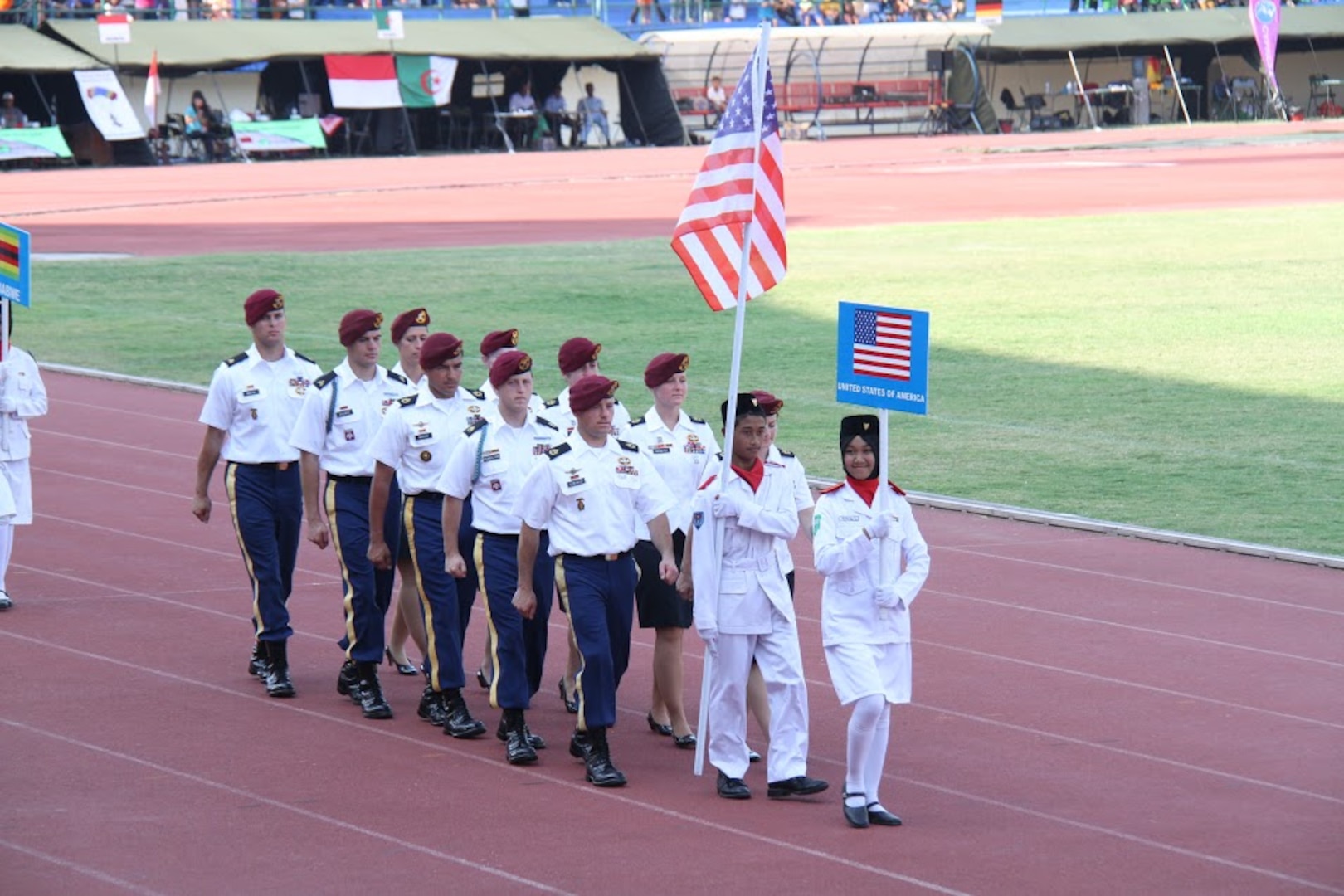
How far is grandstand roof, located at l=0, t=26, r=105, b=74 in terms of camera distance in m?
45.4

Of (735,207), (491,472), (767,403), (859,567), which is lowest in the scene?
(859,567)

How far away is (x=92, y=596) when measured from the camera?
12.0 metres

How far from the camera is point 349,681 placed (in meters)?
9.85

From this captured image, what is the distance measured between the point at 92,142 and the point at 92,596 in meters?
38.5

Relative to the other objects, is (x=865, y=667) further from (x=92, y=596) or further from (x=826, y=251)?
(x=826, y=251)

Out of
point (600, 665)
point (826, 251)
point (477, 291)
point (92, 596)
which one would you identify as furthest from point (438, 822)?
point (826, 251)

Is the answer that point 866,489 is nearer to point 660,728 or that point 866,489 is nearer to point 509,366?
point 509,366

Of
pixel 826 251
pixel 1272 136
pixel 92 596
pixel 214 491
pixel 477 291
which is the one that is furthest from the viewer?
pixel 1272 136

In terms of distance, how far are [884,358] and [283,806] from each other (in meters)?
2.90

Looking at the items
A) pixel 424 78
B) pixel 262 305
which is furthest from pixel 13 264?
pixel 424 78

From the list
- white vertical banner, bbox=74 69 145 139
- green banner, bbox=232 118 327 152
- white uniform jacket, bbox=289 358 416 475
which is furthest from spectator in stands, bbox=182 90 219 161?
white uniform jacket, bbox=289 358 416 475

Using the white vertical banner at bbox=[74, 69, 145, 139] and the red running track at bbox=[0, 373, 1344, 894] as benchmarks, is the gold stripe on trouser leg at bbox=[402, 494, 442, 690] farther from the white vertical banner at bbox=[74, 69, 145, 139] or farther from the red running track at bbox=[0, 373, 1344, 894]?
the white vertical banner at bbox=[74, 69, 145, 139]

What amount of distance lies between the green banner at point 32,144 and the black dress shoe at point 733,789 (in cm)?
4030

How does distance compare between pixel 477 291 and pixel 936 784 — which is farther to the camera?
pixel 477 291
